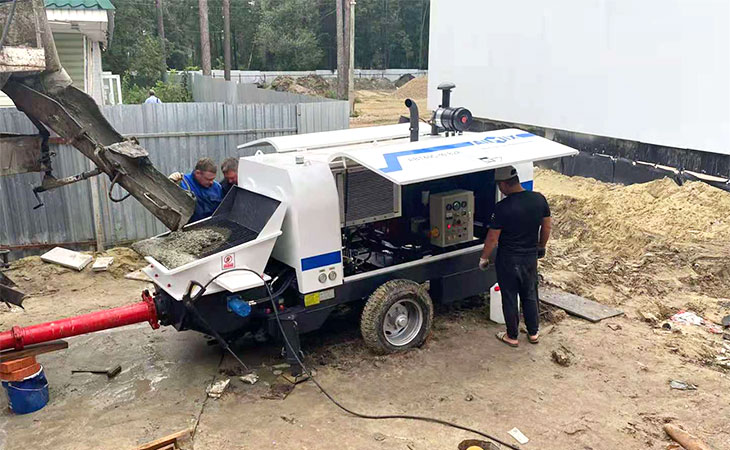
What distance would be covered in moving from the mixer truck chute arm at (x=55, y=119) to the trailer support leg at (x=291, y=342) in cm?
173

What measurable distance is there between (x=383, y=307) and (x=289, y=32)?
50.0m

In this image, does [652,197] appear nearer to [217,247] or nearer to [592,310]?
[592,310]

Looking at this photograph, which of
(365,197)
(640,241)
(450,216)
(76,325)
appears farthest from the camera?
(640,241)

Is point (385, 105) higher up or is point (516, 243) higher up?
point (385, 105)

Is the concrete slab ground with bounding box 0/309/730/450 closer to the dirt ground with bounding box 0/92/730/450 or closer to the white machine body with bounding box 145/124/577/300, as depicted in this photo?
the dirt ground with bounding box 0/92/730/450

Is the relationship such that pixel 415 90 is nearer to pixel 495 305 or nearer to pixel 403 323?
pixel 495 305

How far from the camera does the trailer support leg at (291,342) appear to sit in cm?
544

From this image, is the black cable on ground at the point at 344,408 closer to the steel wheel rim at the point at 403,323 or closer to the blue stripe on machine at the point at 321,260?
the blue stripe on machine at the point at 321,260

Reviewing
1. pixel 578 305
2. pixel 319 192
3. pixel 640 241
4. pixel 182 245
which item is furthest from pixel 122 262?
pixel 640 241

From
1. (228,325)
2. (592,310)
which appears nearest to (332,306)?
(228,325)

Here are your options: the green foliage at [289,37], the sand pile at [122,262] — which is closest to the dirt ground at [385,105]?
the green foliage at [289,37]

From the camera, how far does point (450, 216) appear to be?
6363mm

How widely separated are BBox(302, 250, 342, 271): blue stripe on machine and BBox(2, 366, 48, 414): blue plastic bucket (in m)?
2.48

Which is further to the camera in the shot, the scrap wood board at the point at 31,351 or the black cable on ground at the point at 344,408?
the scrap wood board at the point at 31,351
